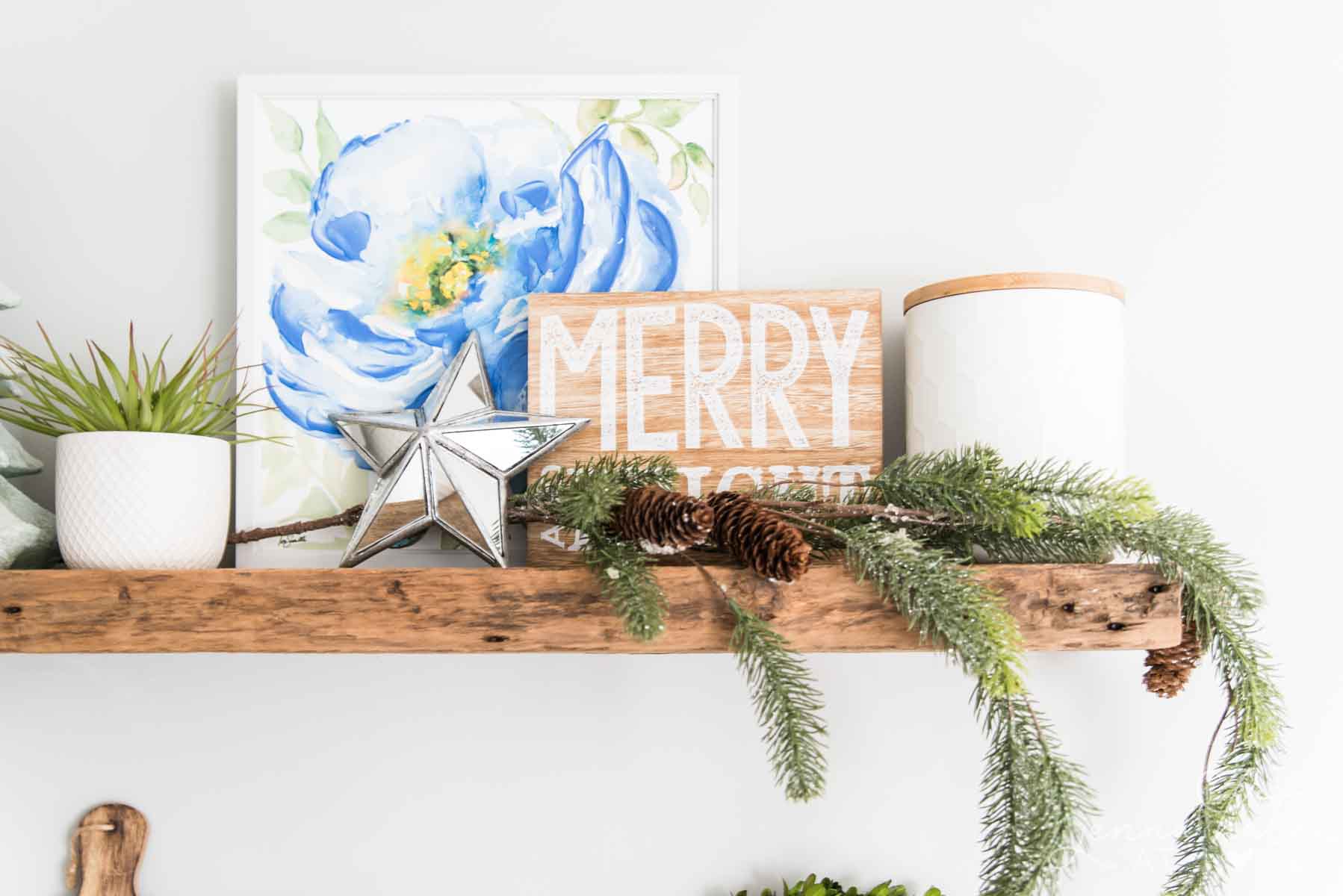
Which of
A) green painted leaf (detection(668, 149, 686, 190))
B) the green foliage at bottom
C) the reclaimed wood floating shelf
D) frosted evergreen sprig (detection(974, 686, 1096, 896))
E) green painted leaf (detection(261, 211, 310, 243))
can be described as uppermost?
green painted leaf (detection(668, 149, 686, 190))

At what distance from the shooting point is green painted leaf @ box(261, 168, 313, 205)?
0.81 metres

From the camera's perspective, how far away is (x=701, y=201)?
812 millimetres

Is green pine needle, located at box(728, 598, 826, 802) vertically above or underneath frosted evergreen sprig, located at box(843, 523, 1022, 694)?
underneath

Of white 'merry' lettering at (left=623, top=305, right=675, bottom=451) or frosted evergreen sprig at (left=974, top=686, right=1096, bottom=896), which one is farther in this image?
white 'merry' lettering at (left=623, top=305, right=675, bottom=451)

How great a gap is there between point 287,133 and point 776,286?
0.47m

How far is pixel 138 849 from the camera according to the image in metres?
0.80

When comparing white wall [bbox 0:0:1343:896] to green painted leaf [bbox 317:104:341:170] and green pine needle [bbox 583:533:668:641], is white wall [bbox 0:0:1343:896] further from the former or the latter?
green pine needle [bbox 583:533:668:641]

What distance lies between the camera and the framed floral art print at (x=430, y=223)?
80cm

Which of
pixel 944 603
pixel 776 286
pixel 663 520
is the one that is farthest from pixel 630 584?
pixel 776 286

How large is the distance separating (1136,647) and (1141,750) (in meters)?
0.25

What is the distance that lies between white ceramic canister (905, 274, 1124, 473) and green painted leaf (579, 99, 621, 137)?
0.35 m

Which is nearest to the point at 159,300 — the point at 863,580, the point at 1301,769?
the point at 863,580

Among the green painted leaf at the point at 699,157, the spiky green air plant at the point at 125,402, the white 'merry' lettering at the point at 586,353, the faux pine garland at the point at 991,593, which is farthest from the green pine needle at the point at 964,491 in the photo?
the spiky green air plant at the point at 125,402

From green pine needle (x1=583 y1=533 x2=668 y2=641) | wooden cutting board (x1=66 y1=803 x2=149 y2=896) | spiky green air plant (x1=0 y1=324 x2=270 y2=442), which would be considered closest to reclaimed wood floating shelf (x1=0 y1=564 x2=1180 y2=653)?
green pine needle (x1=583 y1=533 x2=668 y2=641)
